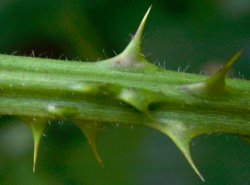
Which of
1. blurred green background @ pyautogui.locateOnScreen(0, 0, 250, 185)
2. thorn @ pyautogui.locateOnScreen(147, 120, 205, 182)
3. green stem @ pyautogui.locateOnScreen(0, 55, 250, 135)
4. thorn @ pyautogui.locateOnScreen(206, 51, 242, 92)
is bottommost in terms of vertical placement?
blurred green background @ pyautogui.locateOnScreen(0, 0, 250, 185)

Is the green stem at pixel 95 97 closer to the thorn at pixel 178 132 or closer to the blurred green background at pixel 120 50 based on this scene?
the thorn at pixel 178 132

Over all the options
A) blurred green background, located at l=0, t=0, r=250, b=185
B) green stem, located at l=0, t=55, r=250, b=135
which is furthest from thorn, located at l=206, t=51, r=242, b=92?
blurred green background, located at l=0, t=0, r=250, b=185

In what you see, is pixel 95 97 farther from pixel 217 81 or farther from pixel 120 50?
pixel 120 50

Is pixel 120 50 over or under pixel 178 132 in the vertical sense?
under

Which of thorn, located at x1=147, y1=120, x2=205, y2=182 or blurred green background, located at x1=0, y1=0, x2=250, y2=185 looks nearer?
thorn, located at x1=147, y1=120, x2=205, y2=182

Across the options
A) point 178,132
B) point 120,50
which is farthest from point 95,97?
point 120,50

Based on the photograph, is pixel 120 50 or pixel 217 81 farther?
pixel 120 50

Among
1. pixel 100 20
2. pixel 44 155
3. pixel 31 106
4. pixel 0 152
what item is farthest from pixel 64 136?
pixel 31 106

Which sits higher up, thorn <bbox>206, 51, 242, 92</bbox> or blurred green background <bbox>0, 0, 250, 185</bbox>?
thorn <bbox>206, 51, 242, 92</bbox>

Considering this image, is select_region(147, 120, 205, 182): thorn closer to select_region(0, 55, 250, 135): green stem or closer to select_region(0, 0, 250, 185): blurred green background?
select_region(0, 55, 250, 135): green stem
